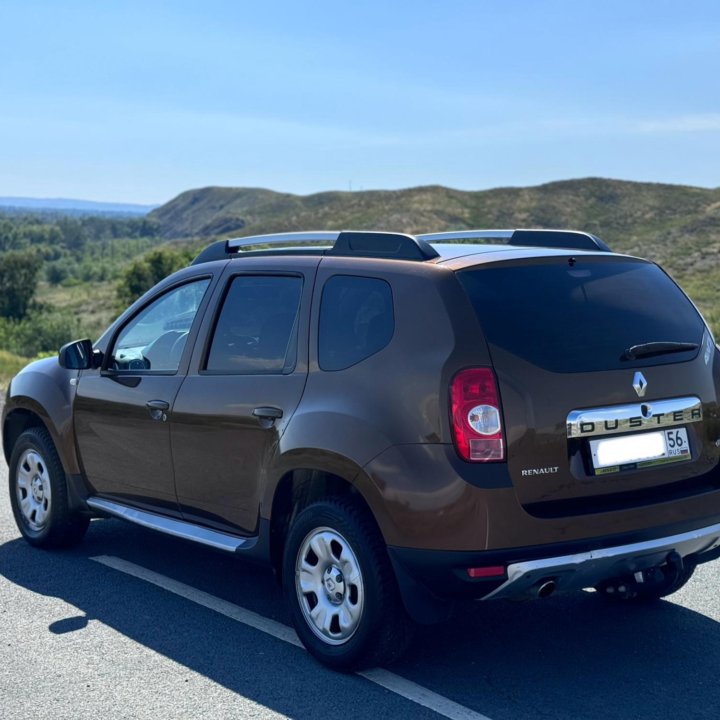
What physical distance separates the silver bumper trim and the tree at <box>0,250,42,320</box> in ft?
256

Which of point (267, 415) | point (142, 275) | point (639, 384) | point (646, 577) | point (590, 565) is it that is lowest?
point (142, 275)

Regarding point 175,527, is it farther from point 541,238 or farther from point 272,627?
point 541,238

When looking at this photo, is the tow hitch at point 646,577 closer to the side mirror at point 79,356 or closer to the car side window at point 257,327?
the car side window at point 257,327

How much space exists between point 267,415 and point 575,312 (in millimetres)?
1424

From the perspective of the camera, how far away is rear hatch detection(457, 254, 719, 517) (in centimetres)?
406

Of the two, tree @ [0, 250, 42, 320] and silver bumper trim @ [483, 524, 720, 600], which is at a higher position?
silver bumper trim @ [483, 524, 720, 600]

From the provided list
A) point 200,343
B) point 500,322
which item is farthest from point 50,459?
point 500,322

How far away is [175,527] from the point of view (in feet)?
17.7

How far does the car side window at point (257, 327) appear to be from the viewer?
4.89m

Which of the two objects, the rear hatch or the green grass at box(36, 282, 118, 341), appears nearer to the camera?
the rear hatch

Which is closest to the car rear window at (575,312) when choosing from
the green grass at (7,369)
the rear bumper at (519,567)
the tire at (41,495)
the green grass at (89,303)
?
the rear bumper at (519,567)

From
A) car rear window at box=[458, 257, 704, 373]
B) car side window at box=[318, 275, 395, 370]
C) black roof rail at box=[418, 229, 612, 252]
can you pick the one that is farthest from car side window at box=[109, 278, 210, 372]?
car rear window at box=[458, 257, 704, 373]

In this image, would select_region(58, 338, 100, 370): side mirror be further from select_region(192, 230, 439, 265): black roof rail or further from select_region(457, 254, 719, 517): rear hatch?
select_region(457, 254, 719, 517): rear hatch

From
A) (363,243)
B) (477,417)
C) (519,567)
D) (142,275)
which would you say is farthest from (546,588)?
(142,275)
